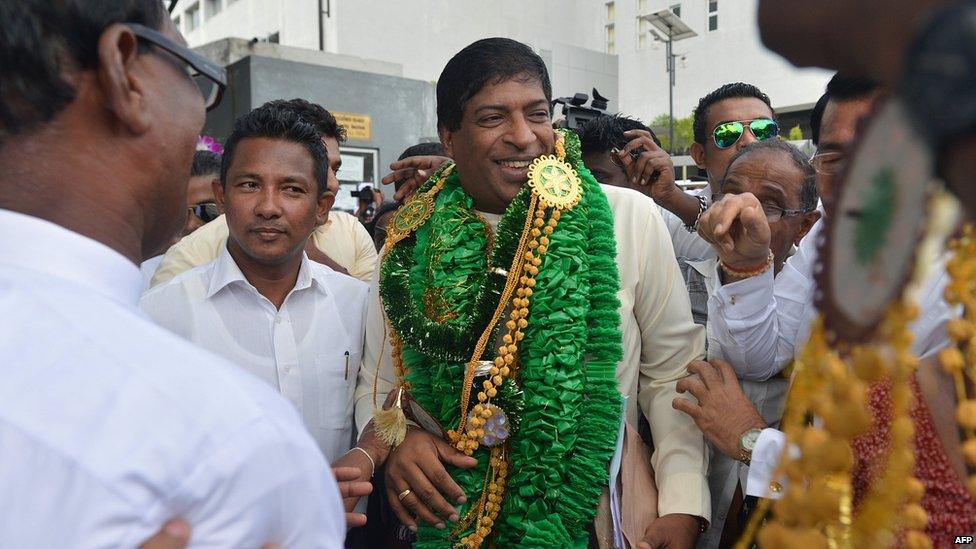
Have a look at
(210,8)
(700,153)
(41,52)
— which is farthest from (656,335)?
(210,8)

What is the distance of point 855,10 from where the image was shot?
0.53 m

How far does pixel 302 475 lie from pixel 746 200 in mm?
1385

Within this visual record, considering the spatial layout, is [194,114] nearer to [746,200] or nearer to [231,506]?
[231,506]

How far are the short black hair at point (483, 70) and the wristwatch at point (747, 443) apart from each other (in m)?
1.27

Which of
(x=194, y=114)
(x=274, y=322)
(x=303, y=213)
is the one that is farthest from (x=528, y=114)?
(x=194, y=114)

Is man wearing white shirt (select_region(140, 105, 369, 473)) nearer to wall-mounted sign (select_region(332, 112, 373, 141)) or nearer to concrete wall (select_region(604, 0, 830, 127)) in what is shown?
wall-mounted sign (select_region(332, 112, 373, 141))

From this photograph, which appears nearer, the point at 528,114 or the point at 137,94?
the point at 137,94

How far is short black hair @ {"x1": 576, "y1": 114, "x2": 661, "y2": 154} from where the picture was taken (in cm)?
389

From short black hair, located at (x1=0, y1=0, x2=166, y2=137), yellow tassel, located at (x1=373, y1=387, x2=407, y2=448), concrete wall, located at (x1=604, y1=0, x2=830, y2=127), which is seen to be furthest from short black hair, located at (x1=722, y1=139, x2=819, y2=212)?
concrete wall, located at (x1=604, y1=0, x2=830, y2=127)

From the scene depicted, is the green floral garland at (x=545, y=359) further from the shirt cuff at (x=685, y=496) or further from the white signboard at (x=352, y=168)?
the white signboard at (x=352, y=168)

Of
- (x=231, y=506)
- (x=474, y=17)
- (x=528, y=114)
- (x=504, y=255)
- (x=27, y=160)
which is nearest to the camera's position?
(x=231, y=506)

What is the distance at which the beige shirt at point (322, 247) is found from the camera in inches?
131

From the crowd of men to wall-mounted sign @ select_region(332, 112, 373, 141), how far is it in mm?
6955

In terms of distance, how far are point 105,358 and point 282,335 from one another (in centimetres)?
176
